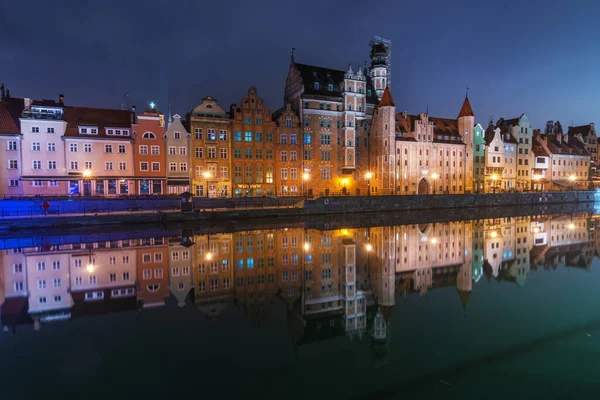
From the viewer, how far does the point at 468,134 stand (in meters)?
68.5

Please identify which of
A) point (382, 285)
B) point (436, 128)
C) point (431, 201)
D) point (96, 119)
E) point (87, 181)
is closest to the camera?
point (382, 285)

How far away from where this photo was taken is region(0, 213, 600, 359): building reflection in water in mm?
12812

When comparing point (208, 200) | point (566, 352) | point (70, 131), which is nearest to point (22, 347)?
point (566, 352)

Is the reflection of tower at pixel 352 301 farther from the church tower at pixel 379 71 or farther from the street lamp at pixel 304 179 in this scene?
the church tower at pixel 379 71

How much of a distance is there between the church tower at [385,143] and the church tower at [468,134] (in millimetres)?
18843

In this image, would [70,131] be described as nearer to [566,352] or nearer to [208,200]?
[208,200]

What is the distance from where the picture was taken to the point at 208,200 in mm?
44188

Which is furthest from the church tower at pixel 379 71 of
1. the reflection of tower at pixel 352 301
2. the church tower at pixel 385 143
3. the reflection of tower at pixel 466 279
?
the reflection of tower at pixel 352 301

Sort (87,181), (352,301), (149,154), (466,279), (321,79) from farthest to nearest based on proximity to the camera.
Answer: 1. (321,79)
2. (149,154)
3. (87,181)
4. (466,279)
5. (352,301)

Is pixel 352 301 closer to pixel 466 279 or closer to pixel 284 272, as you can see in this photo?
pixel 284 272

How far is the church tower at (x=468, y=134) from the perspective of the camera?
6825cm

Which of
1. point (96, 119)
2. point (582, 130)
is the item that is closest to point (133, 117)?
point (96, 119)

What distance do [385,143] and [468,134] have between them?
2111 cm

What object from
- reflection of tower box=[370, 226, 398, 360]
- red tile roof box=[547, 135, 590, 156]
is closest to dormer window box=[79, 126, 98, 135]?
reflection of tower box=[370, 226, 398, 360]
